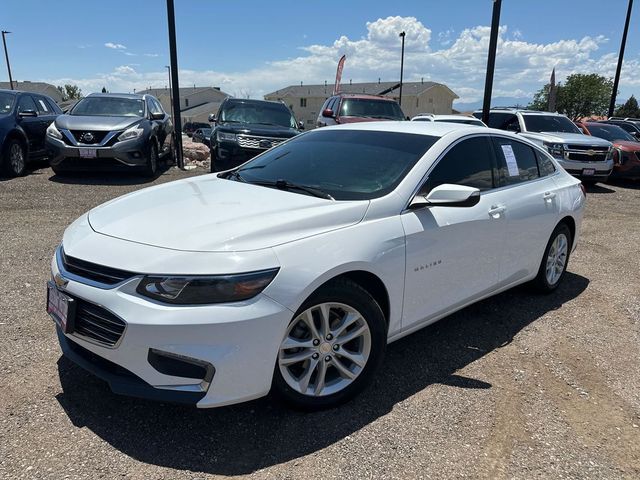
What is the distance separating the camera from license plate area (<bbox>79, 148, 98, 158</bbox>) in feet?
31.1

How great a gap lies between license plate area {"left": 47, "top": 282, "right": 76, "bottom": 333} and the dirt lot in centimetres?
51

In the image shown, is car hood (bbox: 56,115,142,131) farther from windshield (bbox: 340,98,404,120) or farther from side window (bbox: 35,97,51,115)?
windshield (bbox: 340,98,404,120)

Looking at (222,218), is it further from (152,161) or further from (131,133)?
(152,161)

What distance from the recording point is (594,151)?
1192 centimetres

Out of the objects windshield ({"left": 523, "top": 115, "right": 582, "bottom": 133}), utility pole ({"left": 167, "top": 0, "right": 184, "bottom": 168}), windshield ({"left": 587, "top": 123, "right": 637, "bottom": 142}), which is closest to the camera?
utility pole ({"left": 167, "top": 0, "right": 184, "bottom": 168})

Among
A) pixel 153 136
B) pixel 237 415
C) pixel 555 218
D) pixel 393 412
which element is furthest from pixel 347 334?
pixel 153 136

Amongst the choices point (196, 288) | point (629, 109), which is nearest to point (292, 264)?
point (196, 288)

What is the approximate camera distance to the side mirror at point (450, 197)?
3.09 m

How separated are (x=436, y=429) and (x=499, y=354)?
3.85 feet

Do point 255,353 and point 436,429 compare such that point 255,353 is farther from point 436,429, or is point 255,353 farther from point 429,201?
point 429,201

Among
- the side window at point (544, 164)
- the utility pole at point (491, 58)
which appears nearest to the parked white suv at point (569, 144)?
the utility pole at point (491, 58)

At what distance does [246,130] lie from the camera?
10.6 m

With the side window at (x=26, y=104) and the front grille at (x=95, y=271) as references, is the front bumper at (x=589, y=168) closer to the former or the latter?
the front grille at (x=95, y=271)

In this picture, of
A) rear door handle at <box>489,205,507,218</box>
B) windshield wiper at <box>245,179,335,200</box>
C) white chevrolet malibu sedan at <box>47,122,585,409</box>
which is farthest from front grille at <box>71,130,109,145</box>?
rear door handle at <box>489,205,507,218</box>
